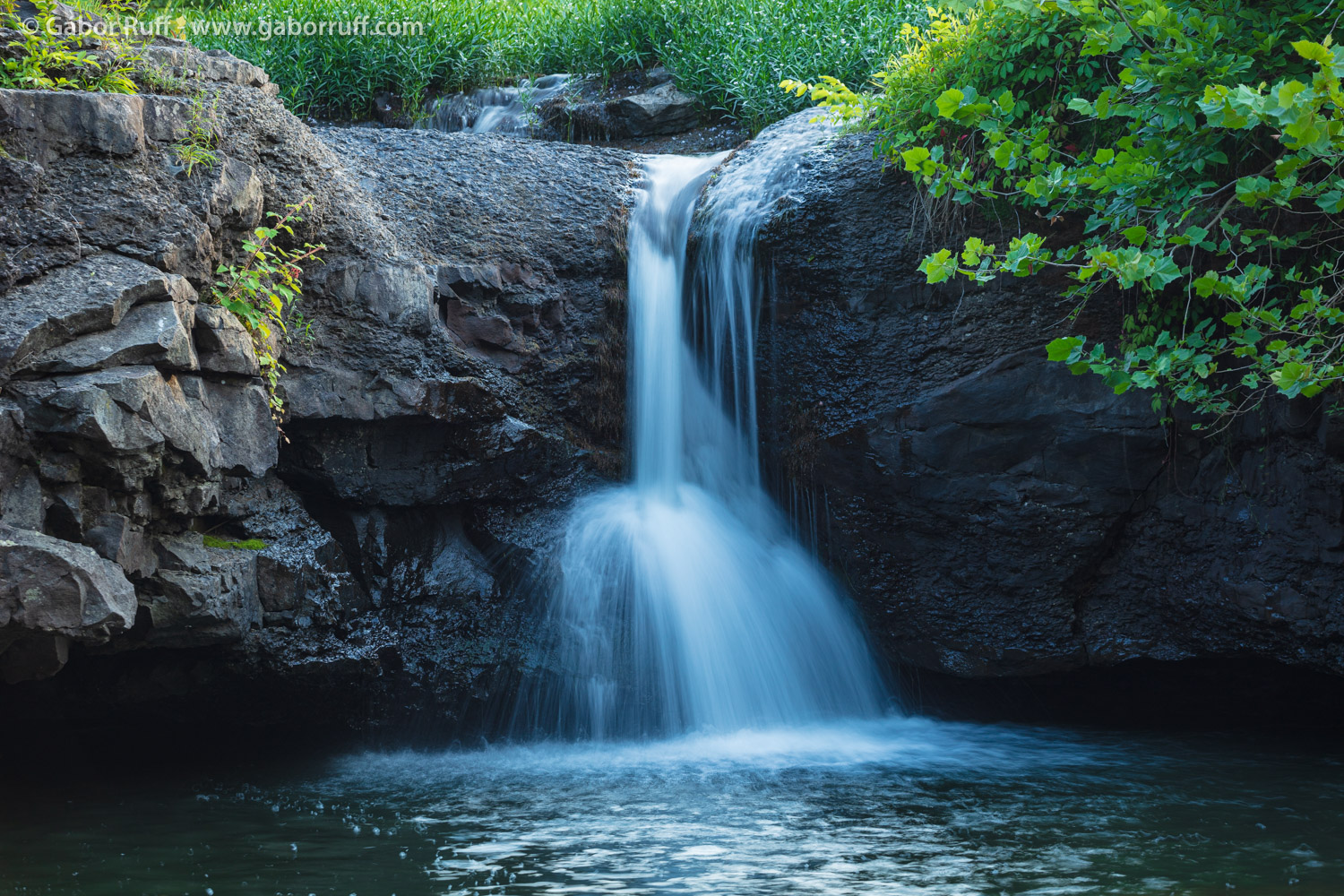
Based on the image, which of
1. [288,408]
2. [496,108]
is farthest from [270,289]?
[496,108]

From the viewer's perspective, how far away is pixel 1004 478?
5.30 m

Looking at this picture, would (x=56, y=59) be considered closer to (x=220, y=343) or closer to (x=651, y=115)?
(x=220, y=343)

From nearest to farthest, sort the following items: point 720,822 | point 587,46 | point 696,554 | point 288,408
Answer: point 720,822 < point 288,408 < point 696,554 < point 587,46

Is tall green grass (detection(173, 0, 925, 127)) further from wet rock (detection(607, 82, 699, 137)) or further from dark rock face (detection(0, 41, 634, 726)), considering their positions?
dark rock face (detection(0, 41, 634, 726))

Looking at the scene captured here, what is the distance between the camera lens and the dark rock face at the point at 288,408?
3.83 m

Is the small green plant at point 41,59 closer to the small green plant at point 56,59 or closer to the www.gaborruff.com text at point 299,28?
the small green plant at point 56,59

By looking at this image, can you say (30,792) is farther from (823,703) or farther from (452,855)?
(823,703)

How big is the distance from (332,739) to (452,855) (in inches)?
85.5

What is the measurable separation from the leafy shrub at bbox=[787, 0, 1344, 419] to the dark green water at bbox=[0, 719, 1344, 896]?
1.73 meters

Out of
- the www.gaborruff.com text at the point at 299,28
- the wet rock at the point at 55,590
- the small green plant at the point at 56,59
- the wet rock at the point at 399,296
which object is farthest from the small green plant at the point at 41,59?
the www.gaborruff.com text at the point at 299,28

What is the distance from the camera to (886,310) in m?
5.64

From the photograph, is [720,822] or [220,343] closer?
[720,822]

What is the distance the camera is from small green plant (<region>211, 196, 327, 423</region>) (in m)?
4.63

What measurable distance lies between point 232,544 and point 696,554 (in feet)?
8.25
